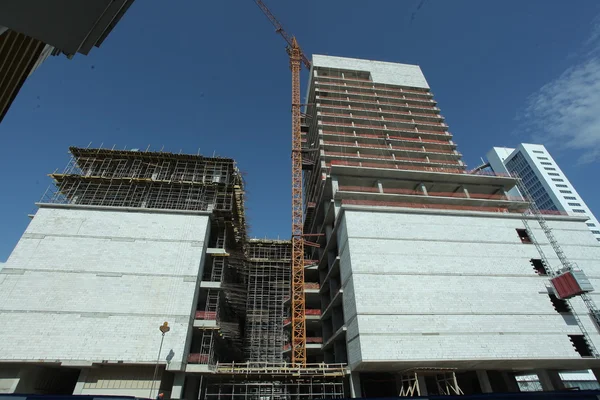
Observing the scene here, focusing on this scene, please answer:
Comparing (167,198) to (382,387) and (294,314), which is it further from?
(382,387)

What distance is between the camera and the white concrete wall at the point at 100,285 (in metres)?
24.4

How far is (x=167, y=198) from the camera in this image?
33.6m

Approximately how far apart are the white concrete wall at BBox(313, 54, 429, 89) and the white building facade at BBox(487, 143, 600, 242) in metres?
70.8

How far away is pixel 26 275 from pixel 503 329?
4159 cm

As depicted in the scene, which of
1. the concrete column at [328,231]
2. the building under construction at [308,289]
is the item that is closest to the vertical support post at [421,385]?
the building under construction at [308,289]

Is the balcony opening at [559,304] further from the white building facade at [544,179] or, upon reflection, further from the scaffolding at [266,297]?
the white building facade at [544,179]

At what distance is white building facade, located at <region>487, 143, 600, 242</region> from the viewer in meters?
95.4

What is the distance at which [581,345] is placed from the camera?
84.7 ft

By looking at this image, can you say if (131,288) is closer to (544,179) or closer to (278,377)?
(278,377)

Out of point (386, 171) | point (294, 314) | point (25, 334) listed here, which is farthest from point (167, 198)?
point (386, 171)

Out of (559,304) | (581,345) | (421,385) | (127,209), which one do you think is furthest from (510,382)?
(127,209)

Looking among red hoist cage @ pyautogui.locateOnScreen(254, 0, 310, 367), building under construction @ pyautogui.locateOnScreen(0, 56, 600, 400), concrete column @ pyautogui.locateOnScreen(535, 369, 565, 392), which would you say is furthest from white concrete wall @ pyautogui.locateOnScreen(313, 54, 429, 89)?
concrete column @ pyautogui.locateOnScreen(535, 369, 565, 392)

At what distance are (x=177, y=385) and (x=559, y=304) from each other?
34.4 metres

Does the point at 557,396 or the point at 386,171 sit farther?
the point at 386,171
